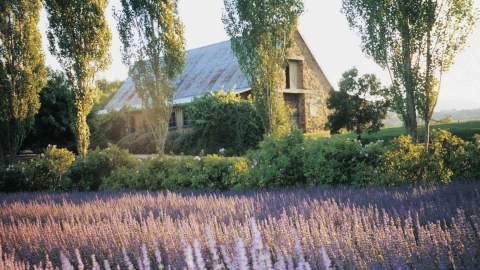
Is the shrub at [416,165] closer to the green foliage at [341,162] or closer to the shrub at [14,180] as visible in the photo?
the green foliage at [341,162]

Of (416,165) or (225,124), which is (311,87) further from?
(416,165)

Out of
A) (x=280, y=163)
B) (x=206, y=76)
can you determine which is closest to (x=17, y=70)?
(x=206, y=76)

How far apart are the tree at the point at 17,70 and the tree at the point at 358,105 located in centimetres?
1359

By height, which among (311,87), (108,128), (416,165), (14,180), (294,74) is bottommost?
(14,180)

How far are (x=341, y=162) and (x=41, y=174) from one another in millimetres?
9572

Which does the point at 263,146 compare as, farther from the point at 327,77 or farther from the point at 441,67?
the point at 327,77

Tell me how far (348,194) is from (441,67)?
508cm

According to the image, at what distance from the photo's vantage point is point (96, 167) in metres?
12.6

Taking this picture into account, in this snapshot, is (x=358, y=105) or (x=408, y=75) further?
(x=358, y=105)

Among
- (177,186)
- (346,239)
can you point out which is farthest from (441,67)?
(346,239)

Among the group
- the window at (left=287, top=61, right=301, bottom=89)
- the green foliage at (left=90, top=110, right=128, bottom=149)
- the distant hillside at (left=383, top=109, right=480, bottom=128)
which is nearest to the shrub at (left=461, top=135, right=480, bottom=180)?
the distant hillside at (left=383, top=109, right=480, bottom=128)

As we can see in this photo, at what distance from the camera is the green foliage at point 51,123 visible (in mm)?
26695

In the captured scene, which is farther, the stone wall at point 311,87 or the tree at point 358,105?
the stone wall at point 311,87

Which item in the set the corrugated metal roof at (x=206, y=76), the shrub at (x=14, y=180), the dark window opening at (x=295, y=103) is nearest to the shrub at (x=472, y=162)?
the shrub at (x=14, y=180)
